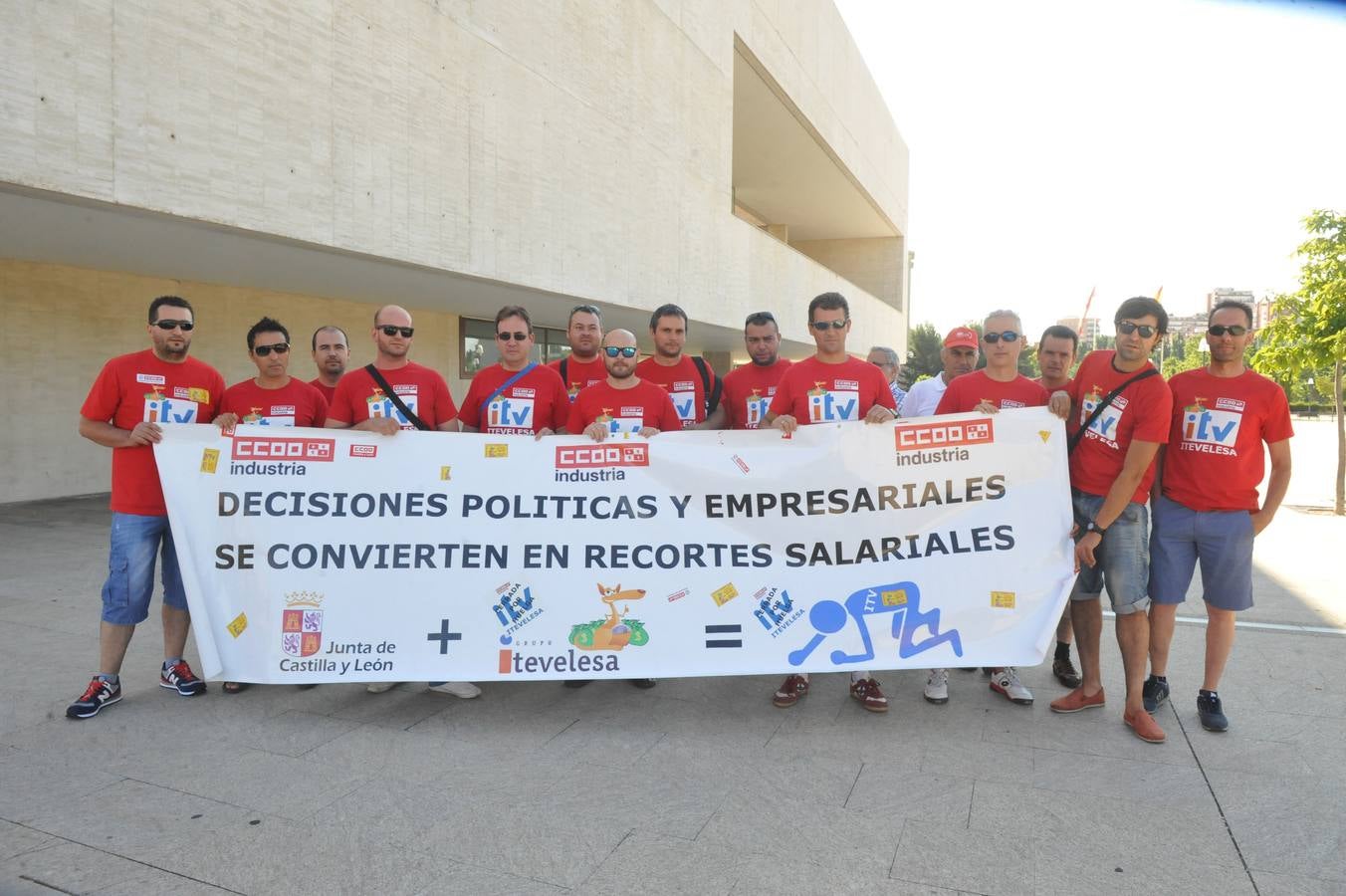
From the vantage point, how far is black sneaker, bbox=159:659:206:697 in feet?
13.3

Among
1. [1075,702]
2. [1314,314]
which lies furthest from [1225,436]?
[1314,314]

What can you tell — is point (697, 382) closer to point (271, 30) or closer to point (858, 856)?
point (858, 856)

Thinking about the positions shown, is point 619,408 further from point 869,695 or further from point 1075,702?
point 1075,702

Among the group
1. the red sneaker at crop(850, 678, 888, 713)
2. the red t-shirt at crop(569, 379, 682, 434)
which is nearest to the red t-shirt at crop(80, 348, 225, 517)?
the red t-shirt at crop(569, 379, 682, 434)

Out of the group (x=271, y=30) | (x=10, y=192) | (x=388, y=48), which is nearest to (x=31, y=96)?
(x=10, y=192)

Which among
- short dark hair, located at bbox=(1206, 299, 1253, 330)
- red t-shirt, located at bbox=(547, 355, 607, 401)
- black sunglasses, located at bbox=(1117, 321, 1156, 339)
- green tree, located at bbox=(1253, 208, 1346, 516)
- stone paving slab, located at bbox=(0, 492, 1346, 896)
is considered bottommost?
stone paving slab, located at bbox=(0, 492, 1346, 896)

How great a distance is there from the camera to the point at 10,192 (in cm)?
571

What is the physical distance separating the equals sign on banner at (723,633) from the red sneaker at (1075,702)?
1560mm

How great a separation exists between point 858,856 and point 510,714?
1822mm

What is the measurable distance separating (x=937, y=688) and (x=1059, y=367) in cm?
188

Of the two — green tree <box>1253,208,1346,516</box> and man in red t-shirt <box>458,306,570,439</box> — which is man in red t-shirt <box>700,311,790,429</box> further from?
green tree <box>1253,208,1346,516</box>

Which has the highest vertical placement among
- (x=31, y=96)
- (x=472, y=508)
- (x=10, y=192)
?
(x=31, y=96)

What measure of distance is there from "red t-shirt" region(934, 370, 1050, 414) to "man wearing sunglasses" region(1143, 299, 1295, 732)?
2.03 feet

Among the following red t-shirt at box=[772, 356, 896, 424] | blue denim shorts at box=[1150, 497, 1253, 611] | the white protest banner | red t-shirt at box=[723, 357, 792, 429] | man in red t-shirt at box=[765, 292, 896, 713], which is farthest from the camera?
red t-shirt at box=[723, 357, 792, 429]
